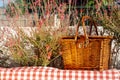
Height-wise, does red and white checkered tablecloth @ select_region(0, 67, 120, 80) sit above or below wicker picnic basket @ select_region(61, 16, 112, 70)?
below

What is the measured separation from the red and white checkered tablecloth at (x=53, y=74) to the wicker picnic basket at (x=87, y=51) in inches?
2.9

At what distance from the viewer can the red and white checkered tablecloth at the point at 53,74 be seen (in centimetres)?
202

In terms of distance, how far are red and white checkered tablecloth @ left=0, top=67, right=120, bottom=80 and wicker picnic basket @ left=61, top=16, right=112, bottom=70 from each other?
7 centimetres

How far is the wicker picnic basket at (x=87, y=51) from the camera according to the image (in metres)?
2.07

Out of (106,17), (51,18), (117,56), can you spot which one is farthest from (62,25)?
(117,56)

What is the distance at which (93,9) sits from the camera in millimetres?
2762

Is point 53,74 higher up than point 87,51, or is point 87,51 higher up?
point 87,51

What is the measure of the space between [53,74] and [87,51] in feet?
0.82

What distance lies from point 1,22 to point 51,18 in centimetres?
50

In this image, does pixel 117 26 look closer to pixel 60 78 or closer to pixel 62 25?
pixel 62 25

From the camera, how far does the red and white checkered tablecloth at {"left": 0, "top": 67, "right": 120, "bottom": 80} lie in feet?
6.64

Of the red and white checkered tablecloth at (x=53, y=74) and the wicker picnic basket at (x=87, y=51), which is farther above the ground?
the wicker picnic basket at (x=87, y=51)

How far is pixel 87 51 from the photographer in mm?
2094

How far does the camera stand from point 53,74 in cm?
206
